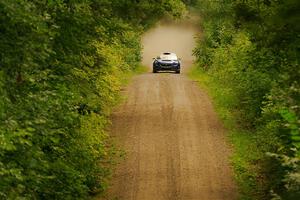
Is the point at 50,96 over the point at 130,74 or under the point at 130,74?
over

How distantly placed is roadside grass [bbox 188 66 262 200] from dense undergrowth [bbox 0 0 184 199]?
3843 mm

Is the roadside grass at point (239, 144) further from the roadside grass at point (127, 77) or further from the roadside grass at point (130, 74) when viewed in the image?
the roadside grass at point (130, 74)

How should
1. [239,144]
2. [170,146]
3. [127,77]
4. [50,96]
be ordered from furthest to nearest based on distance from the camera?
1. [127,77]
2. [239,144]
3. [170,146]
4. [50,96]

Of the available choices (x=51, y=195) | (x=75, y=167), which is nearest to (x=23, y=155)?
(x=51, y=195)

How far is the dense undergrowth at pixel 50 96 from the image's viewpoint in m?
9.06

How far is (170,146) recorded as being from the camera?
2023 centimetres

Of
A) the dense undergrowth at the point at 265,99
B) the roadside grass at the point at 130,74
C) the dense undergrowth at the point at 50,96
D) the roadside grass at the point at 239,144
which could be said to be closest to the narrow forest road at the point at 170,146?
the roadside grass at the point at 239,144

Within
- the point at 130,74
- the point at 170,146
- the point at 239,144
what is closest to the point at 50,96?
the point at 170,146

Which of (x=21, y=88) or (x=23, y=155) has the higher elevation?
(x=21, y=88)

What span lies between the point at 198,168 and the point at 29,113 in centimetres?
923

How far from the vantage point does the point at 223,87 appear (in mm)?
30609

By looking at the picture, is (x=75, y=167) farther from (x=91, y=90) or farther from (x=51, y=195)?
(x=91, y=90)

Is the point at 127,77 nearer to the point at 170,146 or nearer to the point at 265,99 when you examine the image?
the point at 170,146

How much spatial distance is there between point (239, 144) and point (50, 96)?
37.2ft
